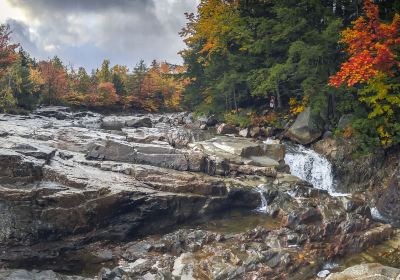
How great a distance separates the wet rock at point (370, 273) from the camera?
7.55 meters

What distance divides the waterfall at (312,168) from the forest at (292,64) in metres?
2.15

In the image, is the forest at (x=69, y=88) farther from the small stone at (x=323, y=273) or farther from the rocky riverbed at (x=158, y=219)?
the small stone at (x=323, y=273)

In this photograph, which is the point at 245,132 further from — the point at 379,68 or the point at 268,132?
the point at 379,68

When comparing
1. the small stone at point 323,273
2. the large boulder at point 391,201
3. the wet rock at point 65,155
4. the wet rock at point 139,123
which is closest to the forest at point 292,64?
the large boulder at point 391,201

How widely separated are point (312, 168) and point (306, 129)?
3592 millimetres

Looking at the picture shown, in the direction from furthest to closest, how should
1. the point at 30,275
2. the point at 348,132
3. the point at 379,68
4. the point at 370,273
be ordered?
the point at 348,132
the point at 379,68
the point at 30,275
the point at 370,273

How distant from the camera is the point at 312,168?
19031 mm

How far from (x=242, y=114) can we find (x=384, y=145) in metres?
13.6

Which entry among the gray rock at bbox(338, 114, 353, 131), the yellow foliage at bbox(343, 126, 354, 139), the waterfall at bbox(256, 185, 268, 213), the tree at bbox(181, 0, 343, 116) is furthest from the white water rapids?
the waterfall at bbox(256, 185, 268, 213)

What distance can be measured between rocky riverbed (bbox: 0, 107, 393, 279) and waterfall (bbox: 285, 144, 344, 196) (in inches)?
104

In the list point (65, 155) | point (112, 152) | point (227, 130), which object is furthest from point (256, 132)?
point (65, 155)

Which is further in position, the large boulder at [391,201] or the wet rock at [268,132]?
the wet rock at [268,132]

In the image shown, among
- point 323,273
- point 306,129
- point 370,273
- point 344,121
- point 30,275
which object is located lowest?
point 323,273

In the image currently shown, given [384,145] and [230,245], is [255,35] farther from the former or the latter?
[230,245]
